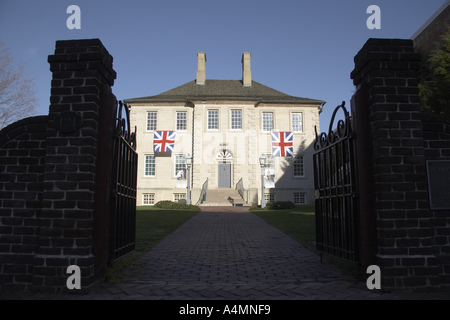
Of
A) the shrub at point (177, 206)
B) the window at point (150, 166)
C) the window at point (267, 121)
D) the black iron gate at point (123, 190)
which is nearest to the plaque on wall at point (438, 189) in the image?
the black iron gate at point (123, 190)

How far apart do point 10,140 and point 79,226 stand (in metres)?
1.58

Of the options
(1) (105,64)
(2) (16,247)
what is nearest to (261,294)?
(2) (16,247)

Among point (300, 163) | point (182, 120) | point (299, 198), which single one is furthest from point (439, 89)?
point (182, 120)

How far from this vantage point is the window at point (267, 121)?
1268 inches

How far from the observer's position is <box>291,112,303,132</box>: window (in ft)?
106

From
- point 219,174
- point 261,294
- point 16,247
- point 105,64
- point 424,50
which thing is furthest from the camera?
point 219,174

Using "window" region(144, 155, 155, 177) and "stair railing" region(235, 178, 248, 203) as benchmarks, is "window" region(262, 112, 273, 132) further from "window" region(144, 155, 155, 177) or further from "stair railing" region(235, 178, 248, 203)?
"window" region(144, 155, 155, 177)

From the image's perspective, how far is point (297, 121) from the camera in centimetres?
3256

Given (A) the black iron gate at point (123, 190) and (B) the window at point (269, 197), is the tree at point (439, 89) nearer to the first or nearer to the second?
(B) the window at point (269, 197)

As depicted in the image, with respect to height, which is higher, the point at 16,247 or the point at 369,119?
the point at 369,119

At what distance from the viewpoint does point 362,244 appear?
14.1ft

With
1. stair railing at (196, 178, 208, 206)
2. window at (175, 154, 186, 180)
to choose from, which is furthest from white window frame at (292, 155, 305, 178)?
window at (175, 154, 186, 180)

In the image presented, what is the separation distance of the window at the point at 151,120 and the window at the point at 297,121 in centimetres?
1322
